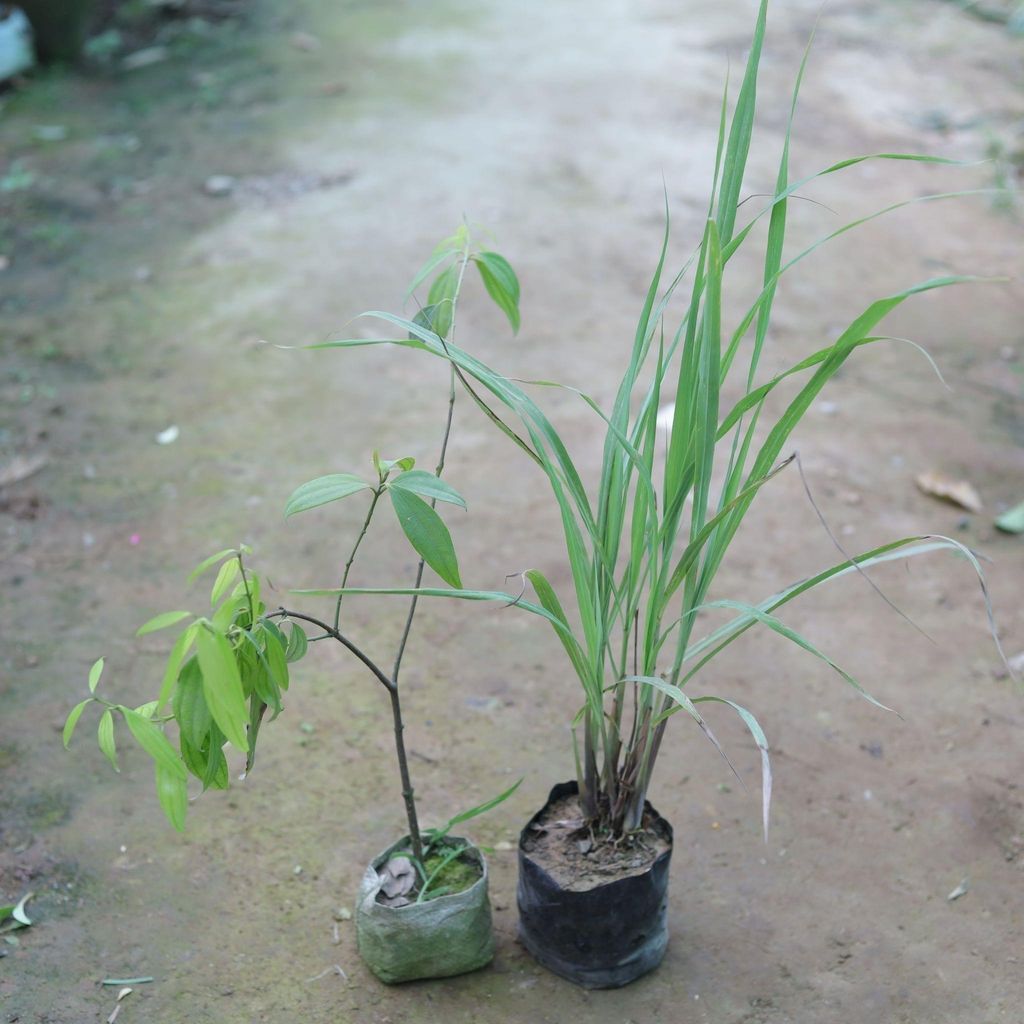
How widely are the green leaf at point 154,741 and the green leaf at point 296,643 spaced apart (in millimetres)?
190

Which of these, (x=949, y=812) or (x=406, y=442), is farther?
(x=406, y=442)

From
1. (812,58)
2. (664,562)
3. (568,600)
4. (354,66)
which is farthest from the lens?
(812,58)

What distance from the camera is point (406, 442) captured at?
3162 mm

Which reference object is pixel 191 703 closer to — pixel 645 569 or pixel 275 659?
pixel 275 659

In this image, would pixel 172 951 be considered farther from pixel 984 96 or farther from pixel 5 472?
pixel 984 96

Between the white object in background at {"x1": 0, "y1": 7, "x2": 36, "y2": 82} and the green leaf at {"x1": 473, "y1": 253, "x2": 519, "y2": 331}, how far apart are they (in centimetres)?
492

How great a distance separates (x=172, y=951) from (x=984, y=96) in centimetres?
566

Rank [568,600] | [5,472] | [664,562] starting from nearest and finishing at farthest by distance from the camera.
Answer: [664,562], [568,600], [5,472]

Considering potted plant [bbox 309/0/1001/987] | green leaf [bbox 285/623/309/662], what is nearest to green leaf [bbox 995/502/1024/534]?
potted plant [bbox 309/0/1001/987]

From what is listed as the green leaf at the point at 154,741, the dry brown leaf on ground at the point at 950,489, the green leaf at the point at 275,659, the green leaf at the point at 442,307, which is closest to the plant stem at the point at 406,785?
the green leaf at the point at 275,659

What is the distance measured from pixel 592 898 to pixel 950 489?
5.95 feet

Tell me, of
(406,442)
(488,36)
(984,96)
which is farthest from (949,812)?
(488,36)

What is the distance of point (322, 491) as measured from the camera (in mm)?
1309

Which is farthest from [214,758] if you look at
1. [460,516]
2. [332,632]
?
[460,516]
